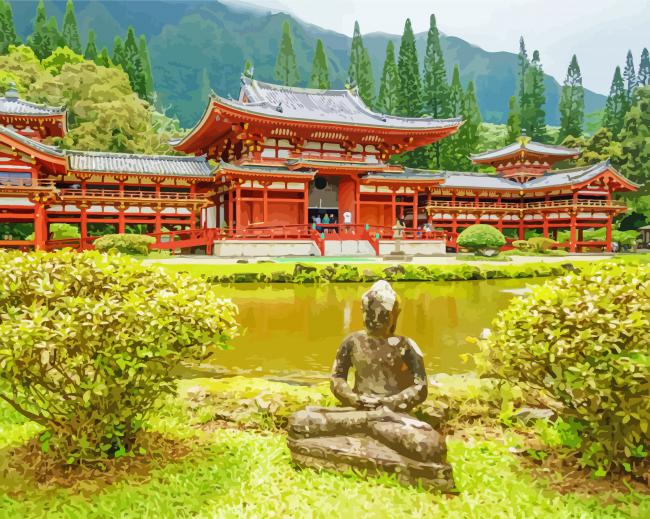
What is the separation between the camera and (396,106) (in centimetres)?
5228

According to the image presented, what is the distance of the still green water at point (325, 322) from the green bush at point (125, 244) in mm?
7779

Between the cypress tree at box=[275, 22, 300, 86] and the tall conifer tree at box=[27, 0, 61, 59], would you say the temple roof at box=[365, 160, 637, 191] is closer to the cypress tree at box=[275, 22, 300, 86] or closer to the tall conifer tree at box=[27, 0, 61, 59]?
the cypress tree at box=[275, 22, 300, 86]

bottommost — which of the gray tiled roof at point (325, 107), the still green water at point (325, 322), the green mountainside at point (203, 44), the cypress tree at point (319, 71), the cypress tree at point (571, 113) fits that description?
the still green water at point (325, 322)

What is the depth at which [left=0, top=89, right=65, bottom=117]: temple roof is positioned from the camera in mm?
26625

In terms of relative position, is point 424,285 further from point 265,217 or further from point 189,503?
point 189,503

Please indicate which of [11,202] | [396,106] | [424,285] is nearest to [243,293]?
[424,285]

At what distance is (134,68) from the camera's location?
5012cm

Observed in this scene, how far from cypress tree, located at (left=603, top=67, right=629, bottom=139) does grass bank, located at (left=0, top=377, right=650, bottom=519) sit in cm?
5963

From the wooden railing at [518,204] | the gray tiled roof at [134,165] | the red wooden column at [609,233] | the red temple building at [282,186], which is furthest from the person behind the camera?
the red wooden column at [609,233]

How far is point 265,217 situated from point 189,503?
25618 millimetres

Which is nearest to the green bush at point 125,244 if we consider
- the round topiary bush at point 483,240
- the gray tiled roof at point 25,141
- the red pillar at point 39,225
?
the red pillar at point 39,225

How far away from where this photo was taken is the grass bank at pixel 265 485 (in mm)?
3055

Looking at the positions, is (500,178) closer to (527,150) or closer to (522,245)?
(527,150)

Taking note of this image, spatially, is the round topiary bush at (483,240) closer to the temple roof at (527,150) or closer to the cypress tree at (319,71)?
the temple roof at (527,150)
